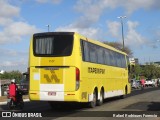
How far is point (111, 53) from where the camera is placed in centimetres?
2559

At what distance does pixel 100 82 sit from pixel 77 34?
4515 millimetres

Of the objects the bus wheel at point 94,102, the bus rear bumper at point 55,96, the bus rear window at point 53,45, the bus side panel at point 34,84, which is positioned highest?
the bus rear window at point 53,45

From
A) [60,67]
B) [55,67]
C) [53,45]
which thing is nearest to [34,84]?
[55,67]

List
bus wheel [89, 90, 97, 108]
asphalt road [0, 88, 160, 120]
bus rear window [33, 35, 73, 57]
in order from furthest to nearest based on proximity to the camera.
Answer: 1. bus wheel [89, 90, 97, 108]
2. bus rear window [33, 35, 73, 57]
3. asphalt road [0, 88, 160, 120]

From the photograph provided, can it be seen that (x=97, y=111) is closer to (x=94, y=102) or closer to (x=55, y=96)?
(x=55, y=96)

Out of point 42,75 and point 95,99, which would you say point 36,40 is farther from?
point 95,99

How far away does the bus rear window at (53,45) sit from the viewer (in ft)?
61.0

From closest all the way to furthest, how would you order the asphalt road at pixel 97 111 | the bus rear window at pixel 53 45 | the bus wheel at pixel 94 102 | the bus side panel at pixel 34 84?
the asphalt road at pixel 97 111
the bus rear window at pixel 53 45
the bus side panel at pixel 34 84
the bus wheel at pixel 94 102

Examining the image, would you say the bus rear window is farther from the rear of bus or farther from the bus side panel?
the bus side panel

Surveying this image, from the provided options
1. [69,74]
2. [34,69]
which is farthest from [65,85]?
[34,69]

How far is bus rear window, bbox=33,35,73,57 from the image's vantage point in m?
18.6

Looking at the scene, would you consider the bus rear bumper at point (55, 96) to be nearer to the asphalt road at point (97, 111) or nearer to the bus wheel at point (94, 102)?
the asphalt road at point (97, 111)

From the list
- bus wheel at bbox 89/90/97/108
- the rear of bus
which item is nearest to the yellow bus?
the rear of bus

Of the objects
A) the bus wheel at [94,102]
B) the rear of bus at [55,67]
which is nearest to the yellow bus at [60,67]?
the rear of bus at [55,67]
